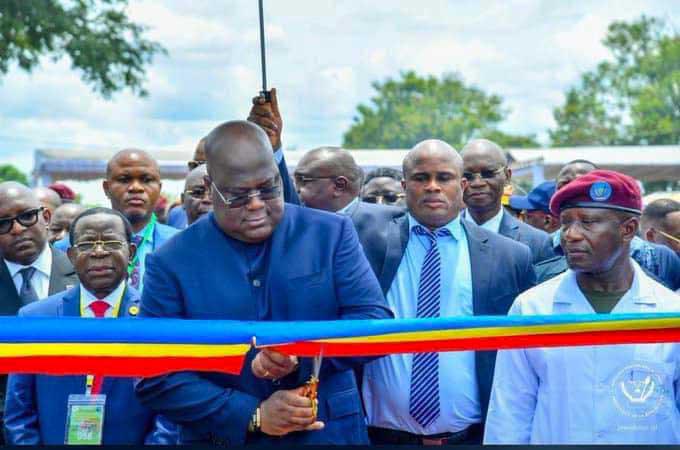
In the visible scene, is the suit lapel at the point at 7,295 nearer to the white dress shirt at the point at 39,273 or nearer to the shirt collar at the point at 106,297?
the white dress shirt at the point at 39,273

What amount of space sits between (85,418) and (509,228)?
8.34 ft

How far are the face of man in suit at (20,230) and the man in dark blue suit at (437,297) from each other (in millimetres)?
1842

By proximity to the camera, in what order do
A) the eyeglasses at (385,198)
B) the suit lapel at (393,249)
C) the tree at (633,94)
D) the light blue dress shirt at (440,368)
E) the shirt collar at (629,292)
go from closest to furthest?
1. the shirt collar at (629,292)
2. the light blue dress shirt at (440,368)
3. the suit lapel at (393,249)
4. the eyeglasses at (385,198)
5. the tree at (633,94)

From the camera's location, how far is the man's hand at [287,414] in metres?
3.05

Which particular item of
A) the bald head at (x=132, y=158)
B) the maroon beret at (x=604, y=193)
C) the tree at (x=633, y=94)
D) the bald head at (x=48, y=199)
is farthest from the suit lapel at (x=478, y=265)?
the tree at (x=633, y=94)

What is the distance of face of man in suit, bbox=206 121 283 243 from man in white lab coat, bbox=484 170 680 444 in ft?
2.98

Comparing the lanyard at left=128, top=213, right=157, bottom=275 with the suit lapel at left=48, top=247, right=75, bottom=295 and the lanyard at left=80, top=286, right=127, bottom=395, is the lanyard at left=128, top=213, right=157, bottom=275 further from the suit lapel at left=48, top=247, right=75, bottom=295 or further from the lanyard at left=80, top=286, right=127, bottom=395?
the lanyard at left=80, top=286, right=127, bottom=395

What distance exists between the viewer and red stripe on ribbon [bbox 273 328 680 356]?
2811 millimetres

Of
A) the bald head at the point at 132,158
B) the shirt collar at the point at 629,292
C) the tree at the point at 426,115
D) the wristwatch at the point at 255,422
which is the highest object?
the tree at the point at 426,115

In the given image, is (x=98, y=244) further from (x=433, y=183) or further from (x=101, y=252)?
(x=433, y=183)

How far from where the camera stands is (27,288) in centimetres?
516

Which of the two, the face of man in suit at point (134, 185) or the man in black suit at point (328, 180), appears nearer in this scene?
the man in black suit at point (328, 180)

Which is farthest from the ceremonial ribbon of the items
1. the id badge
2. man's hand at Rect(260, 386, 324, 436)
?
the id badge

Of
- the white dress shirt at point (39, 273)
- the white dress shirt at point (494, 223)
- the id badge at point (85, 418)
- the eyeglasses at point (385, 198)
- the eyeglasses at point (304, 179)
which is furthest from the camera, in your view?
the eyeglasses at point (385, 198)
